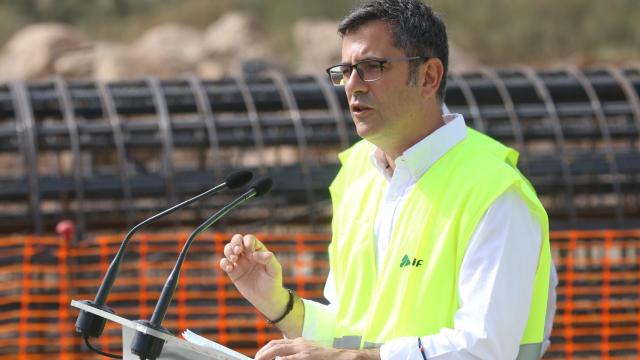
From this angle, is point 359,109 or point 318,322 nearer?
point 359,109

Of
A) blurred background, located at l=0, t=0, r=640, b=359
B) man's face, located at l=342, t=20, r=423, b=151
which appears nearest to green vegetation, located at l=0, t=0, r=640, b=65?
blurred background, located at l=0, t=0, r=640, b=359

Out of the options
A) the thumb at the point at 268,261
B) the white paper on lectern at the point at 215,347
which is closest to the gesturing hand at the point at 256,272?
the thumb at the point at 268,261

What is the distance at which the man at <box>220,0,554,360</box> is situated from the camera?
9.89 ft

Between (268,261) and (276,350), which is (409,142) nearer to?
(268,261)

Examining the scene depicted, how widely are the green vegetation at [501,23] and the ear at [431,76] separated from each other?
34.0 metres

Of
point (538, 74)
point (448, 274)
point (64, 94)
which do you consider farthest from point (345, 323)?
point (538, 74)

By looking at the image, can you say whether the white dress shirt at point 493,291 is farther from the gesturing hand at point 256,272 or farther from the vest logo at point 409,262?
the gesturing hand at point 256,272

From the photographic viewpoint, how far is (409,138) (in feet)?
10.7

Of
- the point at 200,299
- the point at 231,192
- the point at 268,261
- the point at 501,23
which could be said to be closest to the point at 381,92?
the point at 268,261

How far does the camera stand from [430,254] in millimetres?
3154

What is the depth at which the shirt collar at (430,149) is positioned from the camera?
327 cm

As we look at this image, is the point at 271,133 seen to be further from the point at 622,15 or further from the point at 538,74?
the point at 622,15

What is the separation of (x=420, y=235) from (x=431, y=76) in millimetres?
422

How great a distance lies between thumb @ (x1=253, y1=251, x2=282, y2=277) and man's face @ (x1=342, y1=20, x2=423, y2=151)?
18.1 inches
